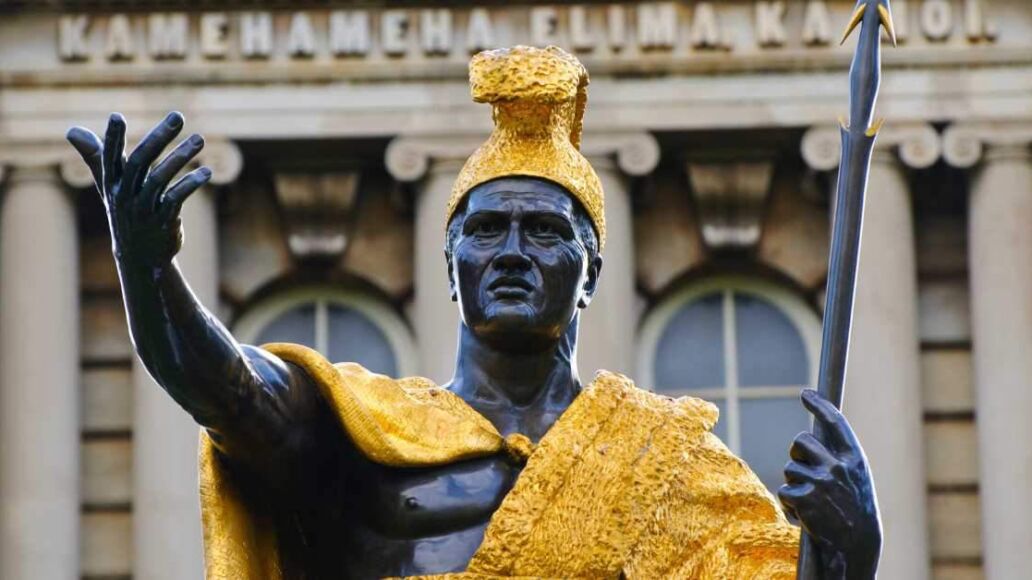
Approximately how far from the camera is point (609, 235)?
120 feet

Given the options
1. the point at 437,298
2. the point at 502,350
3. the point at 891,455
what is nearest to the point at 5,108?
the point at 437,298

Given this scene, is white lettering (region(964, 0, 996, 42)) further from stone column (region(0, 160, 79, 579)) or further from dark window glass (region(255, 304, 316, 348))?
stone column (region(0, 160, 79, 579))

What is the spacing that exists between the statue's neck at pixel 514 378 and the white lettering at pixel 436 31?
26483 millimetres

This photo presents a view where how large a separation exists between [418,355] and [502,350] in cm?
2746

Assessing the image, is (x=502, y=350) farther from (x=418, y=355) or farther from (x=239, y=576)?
(x=418, y=355)

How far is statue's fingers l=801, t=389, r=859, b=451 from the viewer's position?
372 inches

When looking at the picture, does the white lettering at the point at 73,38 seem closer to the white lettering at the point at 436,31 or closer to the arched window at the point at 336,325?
the white lettering at the point at 436,31

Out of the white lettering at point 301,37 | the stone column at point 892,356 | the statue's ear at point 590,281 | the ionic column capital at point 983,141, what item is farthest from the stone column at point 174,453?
the statue's ear at point 590,281

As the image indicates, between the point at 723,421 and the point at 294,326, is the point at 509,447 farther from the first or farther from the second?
the point at 294,326

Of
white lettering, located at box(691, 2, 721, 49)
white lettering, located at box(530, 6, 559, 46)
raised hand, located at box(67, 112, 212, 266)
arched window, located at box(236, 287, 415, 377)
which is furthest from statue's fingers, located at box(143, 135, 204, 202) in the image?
arched window, located at box(236, 287, 415, 377)

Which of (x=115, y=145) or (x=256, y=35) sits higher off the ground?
(x=256, y=35)

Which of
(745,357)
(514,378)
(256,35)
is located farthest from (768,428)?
(514,378)

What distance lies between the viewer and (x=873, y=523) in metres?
9.54

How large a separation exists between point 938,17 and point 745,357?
3.29 m
